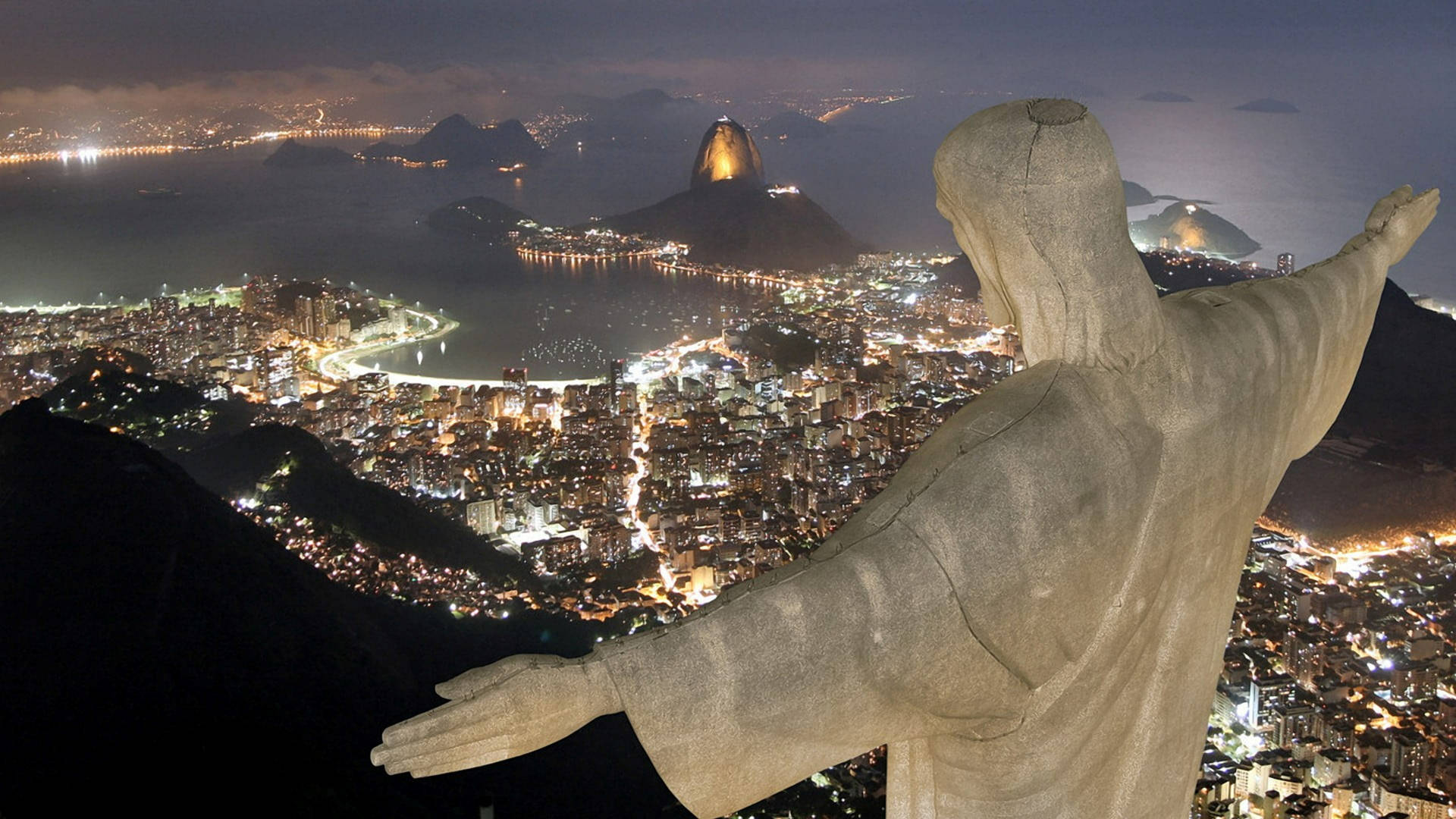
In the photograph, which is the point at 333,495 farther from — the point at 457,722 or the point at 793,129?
the point at 793,129

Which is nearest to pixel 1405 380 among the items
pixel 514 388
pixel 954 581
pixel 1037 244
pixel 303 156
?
pixel 514 388

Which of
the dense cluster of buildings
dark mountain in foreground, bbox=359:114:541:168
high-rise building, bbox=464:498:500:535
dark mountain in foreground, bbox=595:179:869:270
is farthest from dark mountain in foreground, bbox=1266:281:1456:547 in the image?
dark mountain in foreground, bbox=359:114:541:168

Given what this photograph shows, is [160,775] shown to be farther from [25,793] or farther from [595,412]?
[595,412]

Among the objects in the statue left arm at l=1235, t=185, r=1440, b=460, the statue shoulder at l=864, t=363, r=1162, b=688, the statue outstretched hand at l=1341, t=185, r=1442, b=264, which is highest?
the statue outstretched hand at l=1341, t=185, r=1442, b=264

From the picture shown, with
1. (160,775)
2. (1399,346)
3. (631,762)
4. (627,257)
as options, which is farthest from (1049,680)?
(627,257)

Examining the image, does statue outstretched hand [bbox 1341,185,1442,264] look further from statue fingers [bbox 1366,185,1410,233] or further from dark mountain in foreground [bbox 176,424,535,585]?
dark mountain in foreground [bbox 176,424,535,585]
